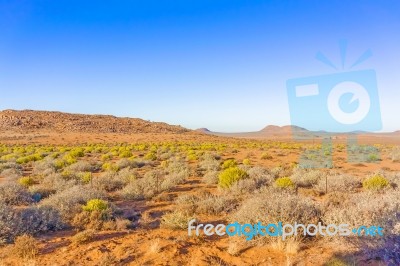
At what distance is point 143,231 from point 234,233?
6.93 ft

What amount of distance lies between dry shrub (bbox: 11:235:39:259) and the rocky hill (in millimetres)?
75955

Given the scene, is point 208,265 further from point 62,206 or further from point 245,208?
point 62,206

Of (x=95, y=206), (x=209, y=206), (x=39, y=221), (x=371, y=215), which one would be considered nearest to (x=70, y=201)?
(x=95, y=206)

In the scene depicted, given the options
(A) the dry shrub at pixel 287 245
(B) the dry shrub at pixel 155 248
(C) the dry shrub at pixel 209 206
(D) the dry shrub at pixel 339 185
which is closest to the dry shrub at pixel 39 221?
(B) the dry shrub at pixel 155 248

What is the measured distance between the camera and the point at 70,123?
8506 cm

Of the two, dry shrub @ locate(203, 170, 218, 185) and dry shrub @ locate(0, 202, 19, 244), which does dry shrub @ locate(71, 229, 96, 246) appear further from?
dry shrub @ locate(203, 170, 218, 185)

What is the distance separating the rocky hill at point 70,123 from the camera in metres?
79.2

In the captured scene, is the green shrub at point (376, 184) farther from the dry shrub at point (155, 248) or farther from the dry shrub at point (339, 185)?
the dry shrub at point (155, 248)

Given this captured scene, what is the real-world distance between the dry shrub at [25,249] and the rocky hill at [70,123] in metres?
76.0

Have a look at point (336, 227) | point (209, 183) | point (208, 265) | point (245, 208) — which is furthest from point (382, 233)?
point (209, 183)

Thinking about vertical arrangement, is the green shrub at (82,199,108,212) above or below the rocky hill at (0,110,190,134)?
below

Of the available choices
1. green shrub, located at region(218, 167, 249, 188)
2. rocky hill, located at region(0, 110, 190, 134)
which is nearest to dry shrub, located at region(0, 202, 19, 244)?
green shrub, located at region(218, 167, 249, 188)

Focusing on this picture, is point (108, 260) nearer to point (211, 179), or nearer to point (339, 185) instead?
point (211, 179)

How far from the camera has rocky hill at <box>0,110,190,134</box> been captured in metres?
79.2
